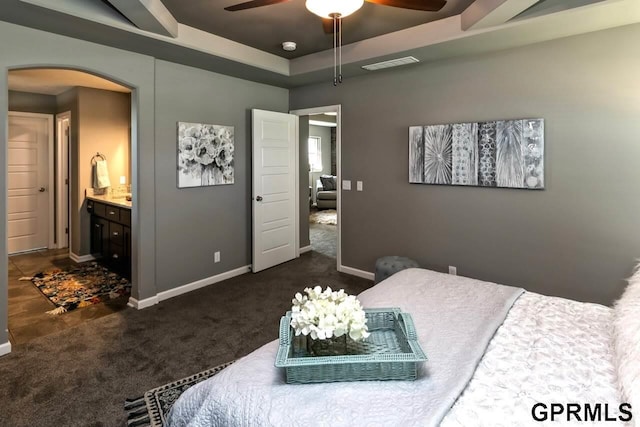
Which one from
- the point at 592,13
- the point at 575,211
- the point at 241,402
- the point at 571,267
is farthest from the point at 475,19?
the point at 241,402

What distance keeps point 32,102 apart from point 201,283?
4.01 meters

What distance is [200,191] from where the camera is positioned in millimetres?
4176

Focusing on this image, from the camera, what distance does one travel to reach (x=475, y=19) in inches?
111

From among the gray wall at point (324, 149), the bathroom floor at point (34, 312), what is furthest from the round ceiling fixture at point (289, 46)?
the gray wall at point (324, 149)

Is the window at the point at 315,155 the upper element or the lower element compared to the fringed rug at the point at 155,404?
upper

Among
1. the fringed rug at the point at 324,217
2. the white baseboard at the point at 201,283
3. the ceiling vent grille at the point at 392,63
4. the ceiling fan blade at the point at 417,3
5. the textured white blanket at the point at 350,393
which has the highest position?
the ceiling vent grille at the point at 392,63

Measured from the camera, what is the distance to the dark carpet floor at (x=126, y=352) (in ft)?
7.08

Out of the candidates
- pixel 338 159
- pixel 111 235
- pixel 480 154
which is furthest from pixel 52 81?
pixel 480 154

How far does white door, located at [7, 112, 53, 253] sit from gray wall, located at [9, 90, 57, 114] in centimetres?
9

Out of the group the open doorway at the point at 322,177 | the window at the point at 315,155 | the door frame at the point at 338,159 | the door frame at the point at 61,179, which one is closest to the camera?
the door frame at the point at 338,159

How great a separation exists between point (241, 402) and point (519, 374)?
0.93 meters

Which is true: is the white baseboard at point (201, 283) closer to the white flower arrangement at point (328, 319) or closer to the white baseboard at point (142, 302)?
the white baseboard at point (142, 302)

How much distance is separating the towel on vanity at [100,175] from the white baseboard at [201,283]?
7.70 feet

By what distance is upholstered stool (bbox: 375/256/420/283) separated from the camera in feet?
11.9
